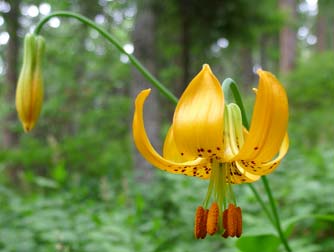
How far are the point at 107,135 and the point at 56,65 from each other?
103 cm

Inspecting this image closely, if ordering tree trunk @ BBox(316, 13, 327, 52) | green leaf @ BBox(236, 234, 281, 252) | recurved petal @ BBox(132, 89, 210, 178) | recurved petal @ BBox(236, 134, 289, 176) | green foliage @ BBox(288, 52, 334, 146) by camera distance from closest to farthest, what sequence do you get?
recurved petal @ BBox(132, 89, 210, 178) < recurved petal @ BBox(236, 134, 289, 176) < green leaf @ BBox(236, 234, 281, 252) < green foliage @ BBox(288, 52, 334, 146) < tree trunk @ BBox(316, 13, 327, 52)

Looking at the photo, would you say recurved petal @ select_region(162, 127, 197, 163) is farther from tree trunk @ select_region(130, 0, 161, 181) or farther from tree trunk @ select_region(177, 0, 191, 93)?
tree trunk @ select_region(177, 0, 191, 93)

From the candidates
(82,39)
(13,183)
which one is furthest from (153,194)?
(82,39)

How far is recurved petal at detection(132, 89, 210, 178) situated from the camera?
875 mm

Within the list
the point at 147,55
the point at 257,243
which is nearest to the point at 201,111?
the point at 257,243

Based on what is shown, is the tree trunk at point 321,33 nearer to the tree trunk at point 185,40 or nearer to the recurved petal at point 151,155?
the tree trunk at point 185,40

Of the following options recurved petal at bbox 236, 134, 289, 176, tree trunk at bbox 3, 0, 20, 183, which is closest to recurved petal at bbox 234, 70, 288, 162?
recurved petal at bbox 236, 134, 289, 176

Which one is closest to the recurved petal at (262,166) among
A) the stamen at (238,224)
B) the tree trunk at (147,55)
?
the stamen at (238,224)

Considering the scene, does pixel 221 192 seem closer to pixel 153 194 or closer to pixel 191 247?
pixel 191 247

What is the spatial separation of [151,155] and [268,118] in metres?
0.29

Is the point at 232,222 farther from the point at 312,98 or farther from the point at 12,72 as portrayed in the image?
the point at 12,72

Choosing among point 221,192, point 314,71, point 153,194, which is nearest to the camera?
point 221,192

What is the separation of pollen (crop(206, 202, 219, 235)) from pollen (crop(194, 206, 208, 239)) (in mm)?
13

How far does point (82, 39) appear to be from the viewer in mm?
6000
